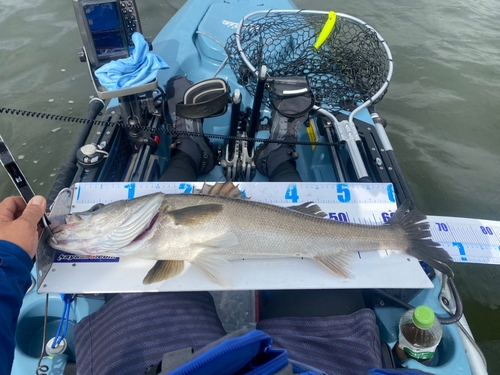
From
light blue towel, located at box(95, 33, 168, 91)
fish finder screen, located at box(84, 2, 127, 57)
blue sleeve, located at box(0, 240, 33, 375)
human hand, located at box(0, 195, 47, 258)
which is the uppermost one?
fish finder screen, located at box(84, 2, 127, 57)

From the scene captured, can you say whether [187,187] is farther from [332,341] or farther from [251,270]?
[332,341]

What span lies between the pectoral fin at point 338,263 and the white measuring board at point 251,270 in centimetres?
4

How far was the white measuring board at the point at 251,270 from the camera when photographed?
2.03 metres

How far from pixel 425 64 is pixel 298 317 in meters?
7.98

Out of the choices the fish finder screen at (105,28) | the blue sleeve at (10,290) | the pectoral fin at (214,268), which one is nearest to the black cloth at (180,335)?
the pectoral fin at (214,268)

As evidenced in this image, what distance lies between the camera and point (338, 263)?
7.18 ft

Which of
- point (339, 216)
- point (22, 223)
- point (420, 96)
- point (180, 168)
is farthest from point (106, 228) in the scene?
point (420, 96)

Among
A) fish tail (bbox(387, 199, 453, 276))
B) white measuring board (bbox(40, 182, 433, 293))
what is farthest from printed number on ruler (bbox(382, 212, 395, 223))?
fish tail (bbox(387, 199, 453, 276))

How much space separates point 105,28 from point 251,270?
9.11 feet

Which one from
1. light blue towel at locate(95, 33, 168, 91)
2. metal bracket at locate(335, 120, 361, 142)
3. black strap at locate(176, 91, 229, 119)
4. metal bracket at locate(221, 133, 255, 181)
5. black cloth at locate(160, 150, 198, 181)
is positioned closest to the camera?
light blue towel at locate(95, 33, 168, 91)

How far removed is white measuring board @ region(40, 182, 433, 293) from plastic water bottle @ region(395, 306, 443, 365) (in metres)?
0.25

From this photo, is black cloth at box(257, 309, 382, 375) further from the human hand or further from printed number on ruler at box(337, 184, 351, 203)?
the human hand

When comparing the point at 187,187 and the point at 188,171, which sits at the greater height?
the point at 187,187

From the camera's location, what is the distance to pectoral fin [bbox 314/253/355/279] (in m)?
2.14
